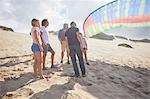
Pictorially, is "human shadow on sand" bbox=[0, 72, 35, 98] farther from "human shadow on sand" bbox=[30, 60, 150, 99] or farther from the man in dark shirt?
the man in dark shirt

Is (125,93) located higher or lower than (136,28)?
lower

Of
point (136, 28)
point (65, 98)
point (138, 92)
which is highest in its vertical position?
point (136, 28)

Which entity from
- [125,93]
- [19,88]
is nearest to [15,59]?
[19,88]

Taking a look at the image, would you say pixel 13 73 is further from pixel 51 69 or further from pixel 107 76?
pixel 107 76

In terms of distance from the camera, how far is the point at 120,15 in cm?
1217

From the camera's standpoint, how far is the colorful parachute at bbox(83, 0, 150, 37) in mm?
11359

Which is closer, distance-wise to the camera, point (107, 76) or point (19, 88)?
point (19, 88)

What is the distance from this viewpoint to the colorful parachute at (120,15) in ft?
37.3

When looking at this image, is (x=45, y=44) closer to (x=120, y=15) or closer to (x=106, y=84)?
(x=106, y=84)

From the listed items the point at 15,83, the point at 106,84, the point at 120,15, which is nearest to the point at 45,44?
the point at 15,83

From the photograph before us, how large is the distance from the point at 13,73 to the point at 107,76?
294 cm

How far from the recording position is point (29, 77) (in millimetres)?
7590

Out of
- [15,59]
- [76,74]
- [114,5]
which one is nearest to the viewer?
[76,74]

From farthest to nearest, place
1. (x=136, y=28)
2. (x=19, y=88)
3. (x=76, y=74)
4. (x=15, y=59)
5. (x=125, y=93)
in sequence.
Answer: (x=136, y=28)
(x=15, y=59)
(x=76, y=74)
(x=125, y=93)
(x=19, y=88)
